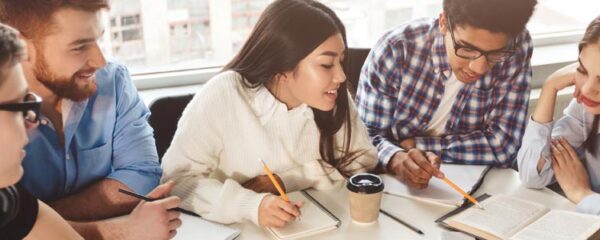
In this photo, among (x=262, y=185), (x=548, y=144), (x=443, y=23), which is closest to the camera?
(x=262, y=185)

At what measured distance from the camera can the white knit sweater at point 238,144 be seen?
4.95 ft

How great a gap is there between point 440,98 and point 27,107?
4.70 ft

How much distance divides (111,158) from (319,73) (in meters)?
0.63

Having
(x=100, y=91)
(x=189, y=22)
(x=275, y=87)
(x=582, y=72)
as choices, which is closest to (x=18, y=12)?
(x=100, y=91)

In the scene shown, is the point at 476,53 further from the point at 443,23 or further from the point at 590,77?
the point at 590,77

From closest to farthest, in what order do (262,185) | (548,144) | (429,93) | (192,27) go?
(262,185), (548,144), (429,93), (192,27)

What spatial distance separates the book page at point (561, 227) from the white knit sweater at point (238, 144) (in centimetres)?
51

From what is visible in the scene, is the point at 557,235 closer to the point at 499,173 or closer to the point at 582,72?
the point at 499,173

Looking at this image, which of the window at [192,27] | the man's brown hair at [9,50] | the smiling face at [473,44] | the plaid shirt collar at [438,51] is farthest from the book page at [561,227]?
the window at [192,27]

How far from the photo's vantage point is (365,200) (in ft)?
4.34

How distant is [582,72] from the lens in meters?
1.65

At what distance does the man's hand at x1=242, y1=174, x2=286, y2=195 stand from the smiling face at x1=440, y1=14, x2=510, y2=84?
27.9 inches

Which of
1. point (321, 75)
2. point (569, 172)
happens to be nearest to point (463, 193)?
point (569, 172)

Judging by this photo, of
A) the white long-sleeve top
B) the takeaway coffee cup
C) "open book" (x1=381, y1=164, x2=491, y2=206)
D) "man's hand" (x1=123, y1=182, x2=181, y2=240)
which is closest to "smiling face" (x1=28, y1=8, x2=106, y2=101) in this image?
"man's hand" (x1=123, y1=182, x2=181, y2=240)
